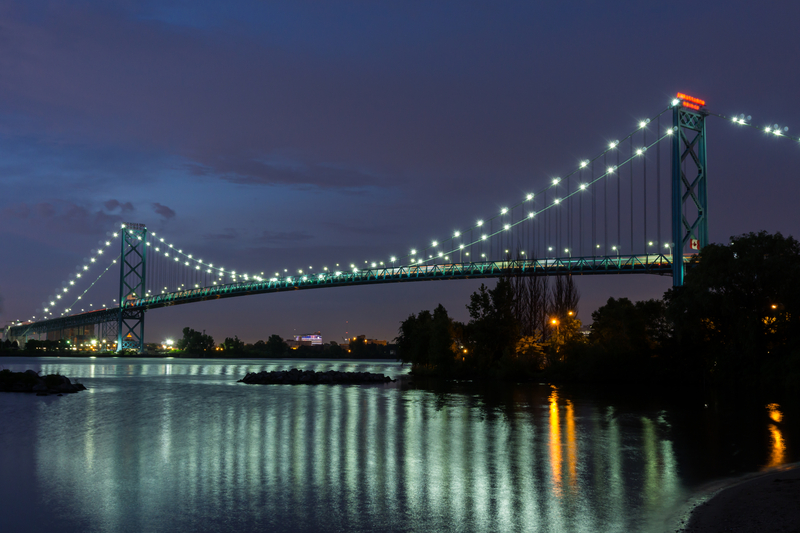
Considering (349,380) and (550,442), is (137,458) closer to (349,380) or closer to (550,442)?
(550,442)

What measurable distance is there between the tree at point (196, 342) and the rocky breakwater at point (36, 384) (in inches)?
4361

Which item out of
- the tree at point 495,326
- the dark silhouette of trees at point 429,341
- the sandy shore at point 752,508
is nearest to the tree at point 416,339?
the dark silhouette of trees at point 429,341

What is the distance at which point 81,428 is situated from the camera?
59.4 feet

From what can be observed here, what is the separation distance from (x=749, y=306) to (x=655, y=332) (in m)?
7.87

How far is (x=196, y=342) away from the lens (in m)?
145

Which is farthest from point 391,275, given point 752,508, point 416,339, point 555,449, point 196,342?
point 196,342

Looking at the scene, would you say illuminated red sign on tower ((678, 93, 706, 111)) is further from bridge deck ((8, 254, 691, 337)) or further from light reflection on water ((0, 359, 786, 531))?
light reflection on water ((0, 359, 786, 531))

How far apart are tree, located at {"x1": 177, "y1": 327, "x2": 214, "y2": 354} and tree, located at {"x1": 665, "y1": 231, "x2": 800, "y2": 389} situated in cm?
12329

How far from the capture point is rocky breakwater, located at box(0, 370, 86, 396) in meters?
31.3

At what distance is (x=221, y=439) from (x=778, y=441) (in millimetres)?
12663

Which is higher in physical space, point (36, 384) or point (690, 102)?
point (690, 102)

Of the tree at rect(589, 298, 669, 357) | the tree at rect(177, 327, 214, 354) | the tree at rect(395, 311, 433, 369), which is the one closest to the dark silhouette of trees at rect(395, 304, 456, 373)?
the tree at rect(395, 311, 433, 369)

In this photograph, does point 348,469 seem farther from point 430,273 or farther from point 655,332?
point 430,273

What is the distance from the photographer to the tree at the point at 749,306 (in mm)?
30188
